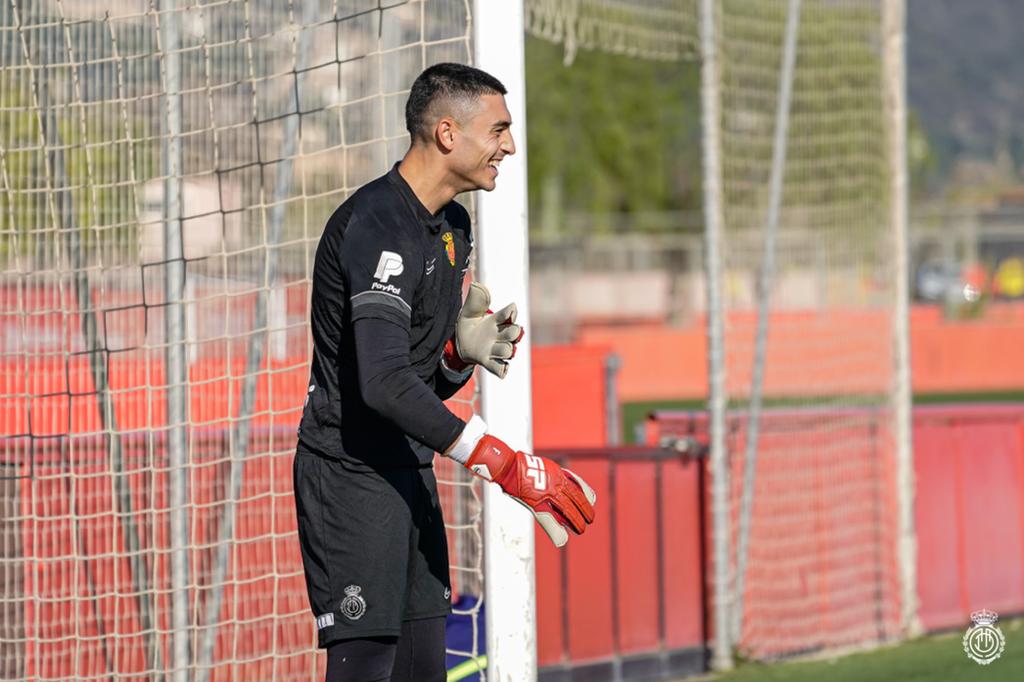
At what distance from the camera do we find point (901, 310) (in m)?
7.91

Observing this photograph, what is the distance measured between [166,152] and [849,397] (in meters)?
4.03

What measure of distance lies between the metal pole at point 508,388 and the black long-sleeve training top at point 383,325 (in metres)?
0.44

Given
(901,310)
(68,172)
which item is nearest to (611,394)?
(901,310)

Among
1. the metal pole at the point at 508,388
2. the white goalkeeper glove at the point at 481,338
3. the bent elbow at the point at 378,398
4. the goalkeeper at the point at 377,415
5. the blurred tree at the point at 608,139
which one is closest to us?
the bent elbow at the point at 378,398

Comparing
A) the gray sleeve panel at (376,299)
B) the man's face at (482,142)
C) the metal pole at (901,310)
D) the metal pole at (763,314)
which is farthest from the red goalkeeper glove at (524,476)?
the metal pole at (901,310)

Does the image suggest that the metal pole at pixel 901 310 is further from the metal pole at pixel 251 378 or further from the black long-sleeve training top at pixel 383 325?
the black long-sleeve training top at pixel 383 325

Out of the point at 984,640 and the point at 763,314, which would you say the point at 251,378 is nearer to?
the point at 763,314

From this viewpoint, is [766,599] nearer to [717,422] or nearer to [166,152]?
[717,422]

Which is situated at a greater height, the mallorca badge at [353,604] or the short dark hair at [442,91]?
the short dark hair at [442,91]

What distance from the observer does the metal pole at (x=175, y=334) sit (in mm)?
5277

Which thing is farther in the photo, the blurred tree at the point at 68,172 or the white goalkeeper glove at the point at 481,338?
the blurred tree at the point at 68,172

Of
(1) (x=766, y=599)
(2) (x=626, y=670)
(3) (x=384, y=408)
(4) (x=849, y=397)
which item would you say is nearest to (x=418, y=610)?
(3) (x=384, y=408)

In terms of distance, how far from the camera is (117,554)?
18.0ft

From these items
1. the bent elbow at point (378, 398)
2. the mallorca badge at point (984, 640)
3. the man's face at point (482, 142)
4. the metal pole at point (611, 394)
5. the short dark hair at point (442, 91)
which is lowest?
the mallorca badge at point (984, 640)
